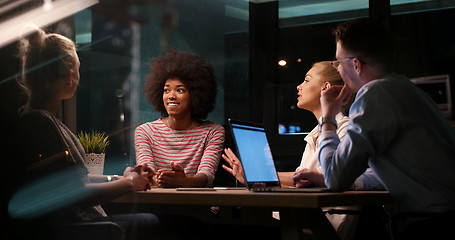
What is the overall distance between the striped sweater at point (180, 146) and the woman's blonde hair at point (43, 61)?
113 cm

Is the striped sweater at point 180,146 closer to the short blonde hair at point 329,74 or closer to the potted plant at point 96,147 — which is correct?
the potted plant at point 96,147

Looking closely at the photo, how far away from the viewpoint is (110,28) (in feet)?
11.3

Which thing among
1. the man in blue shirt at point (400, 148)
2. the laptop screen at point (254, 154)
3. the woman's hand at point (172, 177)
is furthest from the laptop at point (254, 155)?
the woman's hand at point (172, 177)

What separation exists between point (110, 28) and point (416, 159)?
246 centimetres

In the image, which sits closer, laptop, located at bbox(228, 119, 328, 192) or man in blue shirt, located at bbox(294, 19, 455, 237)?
man in blue shirt, located at bbox(294, 19, 455, 237)

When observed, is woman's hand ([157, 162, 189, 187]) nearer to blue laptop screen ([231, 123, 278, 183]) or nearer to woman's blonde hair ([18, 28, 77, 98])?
blue laptop screen ([231, 123, 278, 183])

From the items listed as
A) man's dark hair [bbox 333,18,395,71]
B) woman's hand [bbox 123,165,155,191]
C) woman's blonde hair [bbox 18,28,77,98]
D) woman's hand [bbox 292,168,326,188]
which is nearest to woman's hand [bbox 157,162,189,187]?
woman's hand [bbox 123,165,155,191]

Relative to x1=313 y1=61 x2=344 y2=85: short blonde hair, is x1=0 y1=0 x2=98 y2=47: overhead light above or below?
above

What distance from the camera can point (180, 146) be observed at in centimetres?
267

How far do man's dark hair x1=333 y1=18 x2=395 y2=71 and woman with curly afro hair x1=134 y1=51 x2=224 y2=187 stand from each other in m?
1.03

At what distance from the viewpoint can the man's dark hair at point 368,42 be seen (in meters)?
1.72

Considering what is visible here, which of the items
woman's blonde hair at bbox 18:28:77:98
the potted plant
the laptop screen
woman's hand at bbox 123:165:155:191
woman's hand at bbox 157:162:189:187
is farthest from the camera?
the potted plant

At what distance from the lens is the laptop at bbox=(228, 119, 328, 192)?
1.73 m

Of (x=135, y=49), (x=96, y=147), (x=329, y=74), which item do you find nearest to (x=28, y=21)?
(x=96, y=147)
